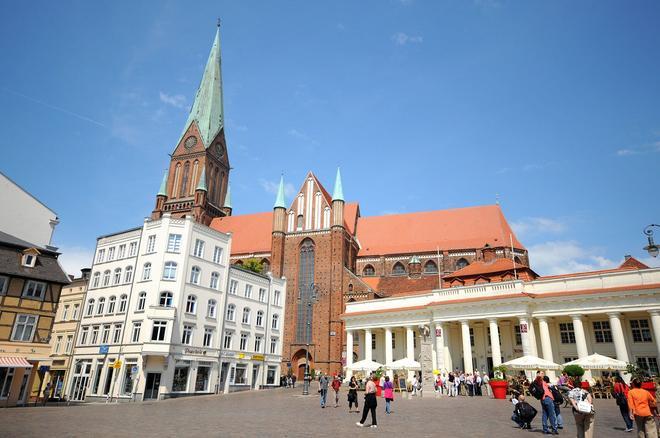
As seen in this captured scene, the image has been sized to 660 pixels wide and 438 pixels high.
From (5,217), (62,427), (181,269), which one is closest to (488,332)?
(181,269)

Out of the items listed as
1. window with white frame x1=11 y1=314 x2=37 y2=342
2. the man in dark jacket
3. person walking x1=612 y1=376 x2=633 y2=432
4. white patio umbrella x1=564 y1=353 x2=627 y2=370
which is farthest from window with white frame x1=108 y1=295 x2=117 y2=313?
white patio umbrella x1=564 y1=353 x2=627 y2=370

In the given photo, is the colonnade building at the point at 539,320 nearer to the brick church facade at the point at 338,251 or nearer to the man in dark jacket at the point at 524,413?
the brick church facade at the point at 338,251

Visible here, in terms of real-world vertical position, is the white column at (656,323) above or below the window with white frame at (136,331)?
above

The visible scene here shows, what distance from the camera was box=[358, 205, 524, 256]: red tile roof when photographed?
57.3 meters

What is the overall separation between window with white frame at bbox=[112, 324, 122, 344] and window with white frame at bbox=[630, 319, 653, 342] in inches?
1464

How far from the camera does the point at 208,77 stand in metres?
80.6

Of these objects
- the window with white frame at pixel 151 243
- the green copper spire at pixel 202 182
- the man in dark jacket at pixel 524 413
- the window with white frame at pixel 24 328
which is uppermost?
the green copper spire at pixel 202 182

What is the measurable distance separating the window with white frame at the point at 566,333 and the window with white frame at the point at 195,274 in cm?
2875

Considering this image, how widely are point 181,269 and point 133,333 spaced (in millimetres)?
5488

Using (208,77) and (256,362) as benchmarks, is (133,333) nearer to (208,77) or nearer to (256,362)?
(256,362)

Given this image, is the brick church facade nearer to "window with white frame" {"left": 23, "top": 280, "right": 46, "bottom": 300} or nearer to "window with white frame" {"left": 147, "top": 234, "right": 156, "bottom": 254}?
"window with white frame" {"left": 147, "top": 234, "right": 156, "bottom": 254}

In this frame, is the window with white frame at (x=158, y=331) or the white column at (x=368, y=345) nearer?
the window with white frame at (x=158, y=331)

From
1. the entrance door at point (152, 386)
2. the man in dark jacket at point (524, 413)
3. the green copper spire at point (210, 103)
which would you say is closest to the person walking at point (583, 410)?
the man in dark jacket at point (524, 413)

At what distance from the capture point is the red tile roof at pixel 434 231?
188ft
